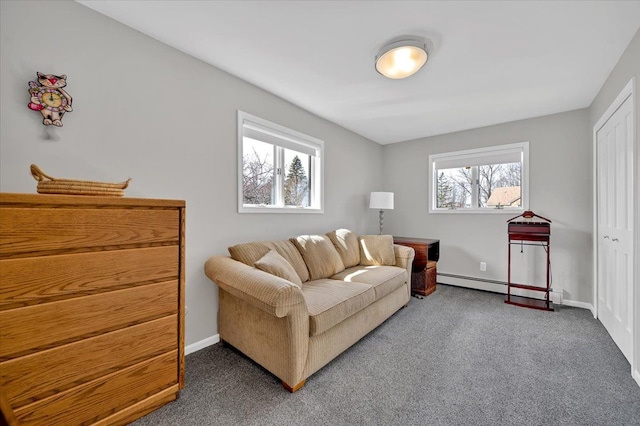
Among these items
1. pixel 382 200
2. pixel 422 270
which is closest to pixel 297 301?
pixel 422 270

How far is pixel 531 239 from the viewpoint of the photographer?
3.20 metres

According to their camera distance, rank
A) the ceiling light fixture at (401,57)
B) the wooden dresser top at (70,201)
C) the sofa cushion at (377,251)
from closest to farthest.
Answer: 1. the wooden dresser top at (70,201)
2. the ceiling light fixture at (401,57)
3. the sofa cushion at (377,251)

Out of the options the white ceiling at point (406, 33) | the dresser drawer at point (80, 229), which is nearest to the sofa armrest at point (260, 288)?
the dresser drawer at point (80, 229)

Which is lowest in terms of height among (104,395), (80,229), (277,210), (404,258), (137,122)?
(104,395)

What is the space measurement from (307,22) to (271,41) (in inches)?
13.2

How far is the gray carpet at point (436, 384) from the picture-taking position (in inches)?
57.3

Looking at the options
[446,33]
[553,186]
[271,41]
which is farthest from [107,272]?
[553,186]

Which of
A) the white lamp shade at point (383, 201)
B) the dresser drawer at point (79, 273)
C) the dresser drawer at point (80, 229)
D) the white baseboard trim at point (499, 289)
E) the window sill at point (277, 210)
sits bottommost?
the white baseboard trim at point (499, 289)

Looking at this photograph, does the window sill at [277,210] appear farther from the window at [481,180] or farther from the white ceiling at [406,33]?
the window at [481,180]

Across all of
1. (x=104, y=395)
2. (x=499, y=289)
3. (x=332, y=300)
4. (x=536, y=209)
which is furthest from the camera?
(x=499, y=289)

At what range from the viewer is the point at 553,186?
336 cm

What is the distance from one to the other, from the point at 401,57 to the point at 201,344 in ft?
9.30

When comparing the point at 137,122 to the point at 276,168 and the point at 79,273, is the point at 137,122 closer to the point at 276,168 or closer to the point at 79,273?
the point at 79,273

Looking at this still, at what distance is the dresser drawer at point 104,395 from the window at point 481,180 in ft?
13.2
